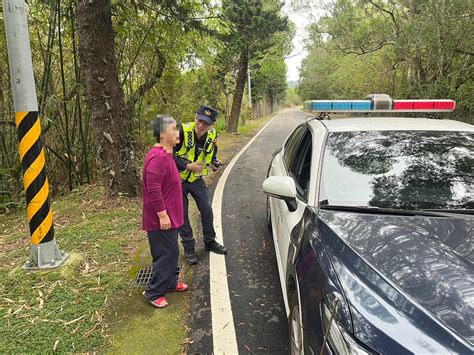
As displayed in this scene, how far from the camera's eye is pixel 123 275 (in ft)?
12.5

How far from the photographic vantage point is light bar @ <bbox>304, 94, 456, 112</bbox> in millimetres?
3541

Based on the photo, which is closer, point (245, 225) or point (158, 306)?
point (158, 306)

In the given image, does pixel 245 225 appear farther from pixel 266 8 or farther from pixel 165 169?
pixel 266 8

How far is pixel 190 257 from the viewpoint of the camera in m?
4.15

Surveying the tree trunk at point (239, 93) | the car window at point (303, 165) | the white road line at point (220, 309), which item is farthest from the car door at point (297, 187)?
the tree trunk at point (239, 93)

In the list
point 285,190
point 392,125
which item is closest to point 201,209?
point 285,190

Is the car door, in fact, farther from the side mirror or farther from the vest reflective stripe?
the vest reflective stripe

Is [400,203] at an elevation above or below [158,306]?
above

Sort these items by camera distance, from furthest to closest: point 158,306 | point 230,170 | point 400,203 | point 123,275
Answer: point 230,170
point 123,275
point 158,306
point 400,203

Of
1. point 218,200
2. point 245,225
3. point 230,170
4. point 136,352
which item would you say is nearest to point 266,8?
point 230,170

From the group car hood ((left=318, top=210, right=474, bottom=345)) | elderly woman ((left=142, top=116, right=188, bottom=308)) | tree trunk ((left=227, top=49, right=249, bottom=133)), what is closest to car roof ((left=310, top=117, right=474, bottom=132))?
Result: car hood ((left=318, top=210, right=474, bottom=345))

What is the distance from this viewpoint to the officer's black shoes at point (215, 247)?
434 centimetres

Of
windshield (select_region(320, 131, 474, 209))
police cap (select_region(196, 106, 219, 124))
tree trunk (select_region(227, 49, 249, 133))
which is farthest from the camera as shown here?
tree trunk (select_region(227, 49, 249, 133))

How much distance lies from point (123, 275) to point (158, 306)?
75 cm
